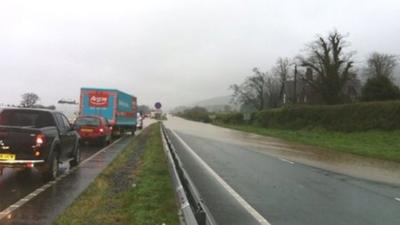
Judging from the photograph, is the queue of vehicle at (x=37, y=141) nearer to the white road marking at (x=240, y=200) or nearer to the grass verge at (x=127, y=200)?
the grass verge at (x=127, y=200)

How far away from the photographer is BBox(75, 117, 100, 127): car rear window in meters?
28.0

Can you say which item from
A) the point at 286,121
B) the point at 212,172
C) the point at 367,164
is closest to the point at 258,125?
the point at 286,121

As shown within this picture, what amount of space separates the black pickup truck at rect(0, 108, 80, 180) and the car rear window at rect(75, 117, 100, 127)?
12580mm

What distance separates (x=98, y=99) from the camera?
35500 mm

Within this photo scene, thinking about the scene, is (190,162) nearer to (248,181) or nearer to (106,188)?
(248,181)

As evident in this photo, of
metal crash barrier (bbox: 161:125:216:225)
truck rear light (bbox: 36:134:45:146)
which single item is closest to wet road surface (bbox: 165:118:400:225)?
metal crash barrier (bbox: 161:125:216:225)

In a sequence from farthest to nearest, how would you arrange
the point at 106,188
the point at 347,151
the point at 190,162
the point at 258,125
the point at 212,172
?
the point at 258,125
the point at 347,151
the point at 190,162
the point at 212,172
the point at 106,188

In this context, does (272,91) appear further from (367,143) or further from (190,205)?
(190,205)

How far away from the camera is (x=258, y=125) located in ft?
247

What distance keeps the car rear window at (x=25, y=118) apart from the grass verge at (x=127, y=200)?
2.05 m

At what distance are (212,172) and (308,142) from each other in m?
22.6

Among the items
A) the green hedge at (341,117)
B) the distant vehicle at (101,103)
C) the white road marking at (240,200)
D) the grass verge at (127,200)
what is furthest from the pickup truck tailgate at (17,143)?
the green hedge at (341,117)

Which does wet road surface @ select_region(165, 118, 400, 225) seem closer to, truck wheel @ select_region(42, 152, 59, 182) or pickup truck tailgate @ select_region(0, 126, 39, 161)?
truck wheel @ select_region(42, 152, 59, 182)

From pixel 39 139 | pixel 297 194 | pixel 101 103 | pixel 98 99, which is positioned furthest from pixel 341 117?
pixel 39 139
